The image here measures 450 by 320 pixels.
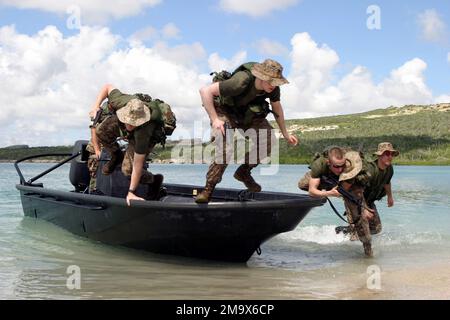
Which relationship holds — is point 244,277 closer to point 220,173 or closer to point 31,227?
point 220,173

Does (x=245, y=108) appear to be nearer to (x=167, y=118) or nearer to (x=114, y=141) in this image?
(x=167, y=118)

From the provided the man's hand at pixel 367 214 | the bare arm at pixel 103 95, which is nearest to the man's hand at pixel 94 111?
the bare arm at pixel 103 95

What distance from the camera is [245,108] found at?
6848 mm

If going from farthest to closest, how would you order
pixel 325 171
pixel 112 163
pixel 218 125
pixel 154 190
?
pixel 154 190, pixel 112 163, pixel 325 171, pixel 218 125

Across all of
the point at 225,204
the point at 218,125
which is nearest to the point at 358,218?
the point at 225,204

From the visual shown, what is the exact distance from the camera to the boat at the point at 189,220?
23.5 feet

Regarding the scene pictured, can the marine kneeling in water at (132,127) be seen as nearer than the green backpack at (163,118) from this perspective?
Yes

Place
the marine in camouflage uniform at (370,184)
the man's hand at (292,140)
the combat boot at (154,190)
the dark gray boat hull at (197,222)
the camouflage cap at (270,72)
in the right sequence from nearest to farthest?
the camouflage cap at (270,72) → the man's hand at (292,140) → the dark gray boat hull at (197,222) → the marine in camouflage uniform at (370,184) → the combat boot at (154,190)

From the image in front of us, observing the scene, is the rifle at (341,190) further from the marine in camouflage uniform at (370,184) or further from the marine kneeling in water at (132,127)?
the marine kneeling in water at (132,127)

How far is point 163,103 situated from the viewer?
310 inches

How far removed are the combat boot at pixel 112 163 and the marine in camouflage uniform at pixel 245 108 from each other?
206cm

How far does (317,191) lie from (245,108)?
153 cm

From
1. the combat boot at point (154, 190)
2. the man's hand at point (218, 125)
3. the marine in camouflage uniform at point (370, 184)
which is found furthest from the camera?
the combat boot at point (154, 190)
